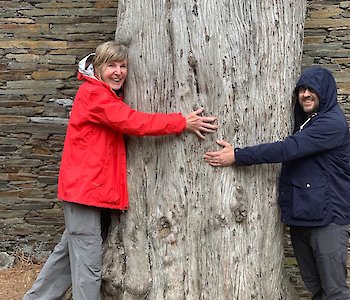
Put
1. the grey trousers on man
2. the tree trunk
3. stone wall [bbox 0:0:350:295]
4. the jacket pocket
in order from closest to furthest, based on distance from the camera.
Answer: the tree trunk
the jacket pocket
the grey trousers on man
stone wall [bbox 0:0:350:295]

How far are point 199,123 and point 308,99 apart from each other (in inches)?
25.6

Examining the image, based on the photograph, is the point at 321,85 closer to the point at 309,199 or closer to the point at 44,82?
the point at 309,199

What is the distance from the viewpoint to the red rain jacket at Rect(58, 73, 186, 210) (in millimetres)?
3143

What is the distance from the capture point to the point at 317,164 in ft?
10.7

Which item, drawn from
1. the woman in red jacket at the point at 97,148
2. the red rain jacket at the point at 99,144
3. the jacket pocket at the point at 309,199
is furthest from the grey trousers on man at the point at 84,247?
the jacket pocket at the point at 309,199

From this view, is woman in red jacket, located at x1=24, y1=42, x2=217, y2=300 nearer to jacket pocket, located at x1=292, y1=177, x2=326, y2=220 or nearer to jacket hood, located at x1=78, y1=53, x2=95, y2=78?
jacket hood, located at x1=78, y1=53, x2=95, y2=78

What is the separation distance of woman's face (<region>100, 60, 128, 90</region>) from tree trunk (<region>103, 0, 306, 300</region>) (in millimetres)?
47

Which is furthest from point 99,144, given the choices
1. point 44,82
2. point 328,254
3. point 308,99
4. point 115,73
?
point 44,82

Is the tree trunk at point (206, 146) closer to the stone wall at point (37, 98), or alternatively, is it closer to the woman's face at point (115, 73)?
the woman's face at point (115, 73)

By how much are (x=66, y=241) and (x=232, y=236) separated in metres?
1.16

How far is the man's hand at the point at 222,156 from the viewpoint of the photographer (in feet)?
10.3

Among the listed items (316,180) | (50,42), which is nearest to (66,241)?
(316,180)

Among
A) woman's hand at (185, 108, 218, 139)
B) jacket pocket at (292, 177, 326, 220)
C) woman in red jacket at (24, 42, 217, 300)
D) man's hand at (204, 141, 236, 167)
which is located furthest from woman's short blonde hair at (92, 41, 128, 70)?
jacket pocket at (292, 177, 326, 220)

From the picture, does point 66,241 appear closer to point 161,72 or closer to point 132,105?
point 132,105
